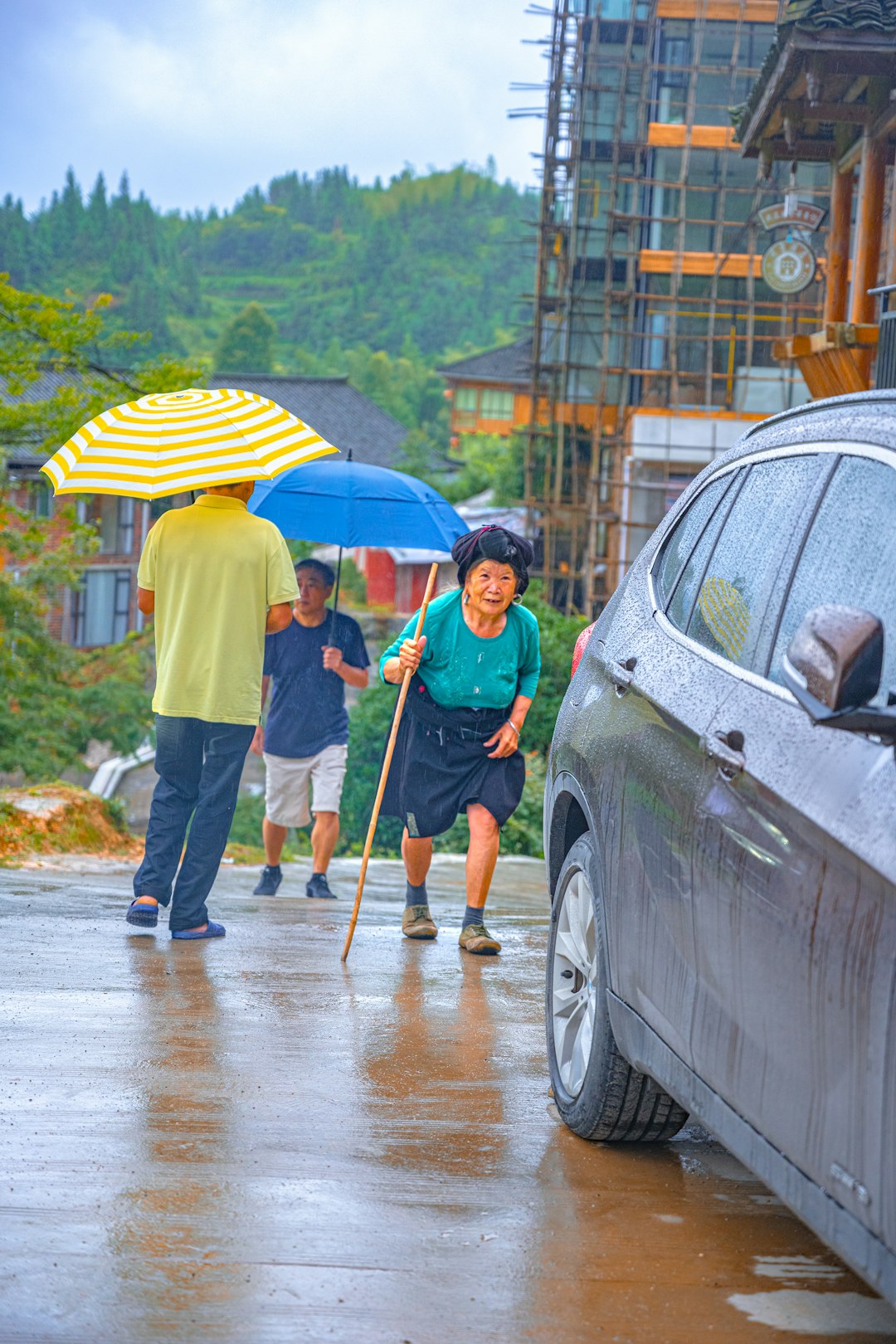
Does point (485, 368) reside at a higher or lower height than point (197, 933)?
higher

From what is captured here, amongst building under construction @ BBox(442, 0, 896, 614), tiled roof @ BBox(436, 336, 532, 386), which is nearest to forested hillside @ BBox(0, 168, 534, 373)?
tiled roof @ BBox(436, 336, 532, 386)

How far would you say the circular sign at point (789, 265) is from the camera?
15289 millimetres

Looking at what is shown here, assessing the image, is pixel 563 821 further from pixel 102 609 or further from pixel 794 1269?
pixel 102 609

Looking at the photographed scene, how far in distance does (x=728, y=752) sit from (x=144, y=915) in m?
4.14

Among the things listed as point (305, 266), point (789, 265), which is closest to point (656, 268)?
point (789, 265)

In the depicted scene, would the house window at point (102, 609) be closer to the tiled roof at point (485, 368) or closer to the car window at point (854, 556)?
the tiled roof at point (485, 368)

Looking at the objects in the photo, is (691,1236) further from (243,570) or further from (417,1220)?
(243,570)

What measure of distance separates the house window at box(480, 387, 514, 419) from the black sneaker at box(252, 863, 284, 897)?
6000cm

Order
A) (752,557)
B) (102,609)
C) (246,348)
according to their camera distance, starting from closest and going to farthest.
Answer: (752,557), (102,609), (246,348)

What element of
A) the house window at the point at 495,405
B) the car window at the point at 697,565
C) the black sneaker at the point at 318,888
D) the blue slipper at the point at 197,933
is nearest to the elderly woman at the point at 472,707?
the blue slipper at the point at 197,933

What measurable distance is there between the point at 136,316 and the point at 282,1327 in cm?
9354

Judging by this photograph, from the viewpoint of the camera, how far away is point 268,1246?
10.4 feet

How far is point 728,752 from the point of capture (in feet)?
9.62

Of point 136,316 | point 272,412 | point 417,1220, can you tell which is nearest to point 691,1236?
point 417,1220
